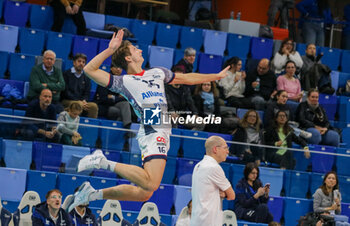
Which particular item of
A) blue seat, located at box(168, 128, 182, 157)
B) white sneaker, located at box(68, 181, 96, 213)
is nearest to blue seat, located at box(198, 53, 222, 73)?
blue seat, located at box(168, 128, 182, 157)

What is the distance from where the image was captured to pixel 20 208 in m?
Answer: 8.59

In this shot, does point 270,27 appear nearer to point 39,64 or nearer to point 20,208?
point 39,64

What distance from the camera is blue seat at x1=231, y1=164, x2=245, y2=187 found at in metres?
9.67

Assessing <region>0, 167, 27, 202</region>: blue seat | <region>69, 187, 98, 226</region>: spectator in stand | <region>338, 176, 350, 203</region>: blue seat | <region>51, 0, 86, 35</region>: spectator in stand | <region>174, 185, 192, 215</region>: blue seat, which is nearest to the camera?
<region>69, 187, 98, 226</region>: spectator in stand

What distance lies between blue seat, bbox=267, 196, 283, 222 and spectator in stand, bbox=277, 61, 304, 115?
3003 millimetres

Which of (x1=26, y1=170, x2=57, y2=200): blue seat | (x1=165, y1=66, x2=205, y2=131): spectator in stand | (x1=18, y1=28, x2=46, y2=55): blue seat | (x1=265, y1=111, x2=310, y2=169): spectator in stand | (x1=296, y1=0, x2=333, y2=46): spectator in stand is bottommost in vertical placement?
(x1=26, y1=170, x2=57, y2=200): blue seat

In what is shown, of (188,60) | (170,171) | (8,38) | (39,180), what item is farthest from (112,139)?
(8,38)

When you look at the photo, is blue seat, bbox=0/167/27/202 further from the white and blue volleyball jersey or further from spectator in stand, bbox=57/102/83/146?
the white and blue volleyball jersey

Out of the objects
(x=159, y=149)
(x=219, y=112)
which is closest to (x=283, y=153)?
(x=219, y=112)

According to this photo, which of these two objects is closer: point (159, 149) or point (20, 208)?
point (159, 149)

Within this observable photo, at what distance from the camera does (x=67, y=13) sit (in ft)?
42.4

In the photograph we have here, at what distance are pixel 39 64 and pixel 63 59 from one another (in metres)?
1.35

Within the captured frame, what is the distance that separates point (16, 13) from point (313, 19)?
264 inches

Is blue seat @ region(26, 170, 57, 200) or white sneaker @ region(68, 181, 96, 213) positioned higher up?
white sneaker @ region(68, 181, 96, 213)
